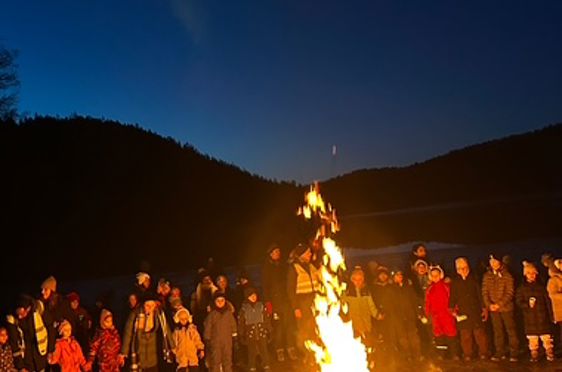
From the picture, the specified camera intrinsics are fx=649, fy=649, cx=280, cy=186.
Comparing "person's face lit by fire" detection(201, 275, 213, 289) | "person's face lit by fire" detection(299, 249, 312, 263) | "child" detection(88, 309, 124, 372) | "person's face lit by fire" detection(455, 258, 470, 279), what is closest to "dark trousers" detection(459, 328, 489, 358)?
"person's face lit by fire" detection(455, 258, 470, 279)

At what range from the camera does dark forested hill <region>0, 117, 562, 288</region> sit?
3216cm

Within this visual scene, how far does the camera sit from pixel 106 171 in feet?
154

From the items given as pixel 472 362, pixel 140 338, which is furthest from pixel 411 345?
pixel 140 338

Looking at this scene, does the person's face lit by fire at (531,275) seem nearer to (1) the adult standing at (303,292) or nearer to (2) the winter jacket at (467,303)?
(2) the winter jacket at (467,303)

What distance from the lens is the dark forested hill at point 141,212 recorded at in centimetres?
3216

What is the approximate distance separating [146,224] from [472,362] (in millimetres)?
33034

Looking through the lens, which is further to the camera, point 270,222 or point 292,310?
point 270,222

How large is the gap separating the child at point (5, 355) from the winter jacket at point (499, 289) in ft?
22.8

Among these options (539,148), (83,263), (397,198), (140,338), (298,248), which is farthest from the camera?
(539,148)

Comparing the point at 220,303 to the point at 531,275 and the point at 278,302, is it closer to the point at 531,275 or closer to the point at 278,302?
the point at 278,302

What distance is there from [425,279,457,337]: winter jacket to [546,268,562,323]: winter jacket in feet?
4.68

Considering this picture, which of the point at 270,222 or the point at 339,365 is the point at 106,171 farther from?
the point at 339,365

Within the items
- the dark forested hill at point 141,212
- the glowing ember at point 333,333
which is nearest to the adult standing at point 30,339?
the glowing ember at point 333,333

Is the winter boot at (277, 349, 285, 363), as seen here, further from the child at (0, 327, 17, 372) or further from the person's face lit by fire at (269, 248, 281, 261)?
the child at (0, 327, 17, 372)
